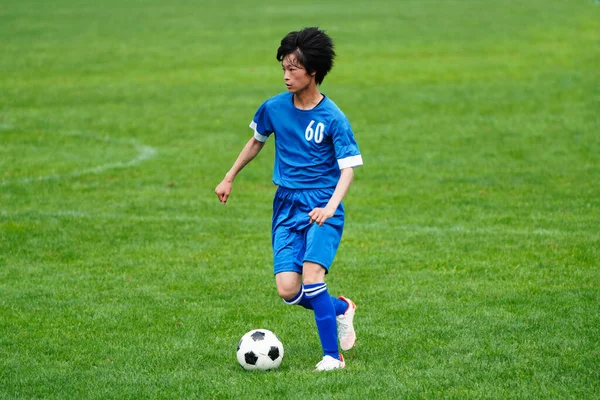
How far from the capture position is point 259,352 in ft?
20.3

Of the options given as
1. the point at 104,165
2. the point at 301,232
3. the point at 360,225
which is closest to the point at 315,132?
the point at 301,232

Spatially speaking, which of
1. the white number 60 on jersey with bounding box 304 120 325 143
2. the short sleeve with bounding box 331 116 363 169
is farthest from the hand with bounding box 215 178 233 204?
the short sleeve with bounding box 331 116 363 169

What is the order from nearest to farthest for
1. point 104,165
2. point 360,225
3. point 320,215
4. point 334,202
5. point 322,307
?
1. point 320,215
2. point 334,202
3. point 322,307
4. point 360,225
5. point 104,165

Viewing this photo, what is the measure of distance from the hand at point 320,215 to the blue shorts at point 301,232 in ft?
1.05

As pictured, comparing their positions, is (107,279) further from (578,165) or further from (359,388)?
(578,165)

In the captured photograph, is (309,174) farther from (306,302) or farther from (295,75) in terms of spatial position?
(306,302)

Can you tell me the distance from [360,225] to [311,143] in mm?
4655

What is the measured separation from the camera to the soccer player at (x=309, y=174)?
6.20 meters

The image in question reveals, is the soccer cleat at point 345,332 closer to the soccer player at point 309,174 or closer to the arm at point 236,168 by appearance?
the soccer player at point 309,174

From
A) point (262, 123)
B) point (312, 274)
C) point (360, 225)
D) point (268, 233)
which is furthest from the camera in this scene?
point (360, 225)

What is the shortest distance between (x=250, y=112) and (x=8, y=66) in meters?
9.36

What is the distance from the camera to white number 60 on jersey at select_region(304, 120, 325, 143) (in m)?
6.30

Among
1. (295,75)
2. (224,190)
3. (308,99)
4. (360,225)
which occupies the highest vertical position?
(295,75)

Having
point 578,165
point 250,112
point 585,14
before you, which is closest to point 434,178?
point 578,165
